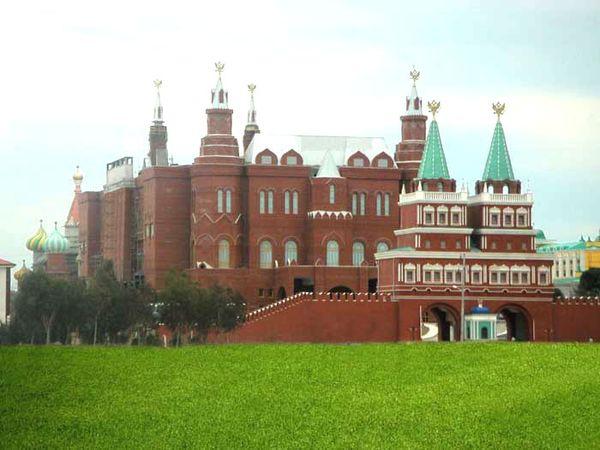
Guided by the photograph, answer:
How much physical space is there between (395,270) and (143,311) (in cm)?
1830

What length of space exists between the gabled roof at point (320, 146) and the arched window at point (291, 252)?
6915 millimetres

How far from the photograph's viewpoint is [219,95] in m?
143

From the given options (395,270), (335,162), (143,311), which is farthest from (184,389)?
(335,162)

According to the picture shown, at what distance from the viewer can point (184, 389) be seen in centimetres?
7456

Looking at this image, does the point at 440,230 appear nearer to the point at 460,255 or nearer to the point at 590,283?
the point at 460,255

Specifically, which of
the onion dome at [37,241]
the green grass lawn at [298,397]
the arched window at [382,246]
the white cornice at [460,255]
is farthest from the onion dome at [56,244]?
the green grass lawn at [298,397]

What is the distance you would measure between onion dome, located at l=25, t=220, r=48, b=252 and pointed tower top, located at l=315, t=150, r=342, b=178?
5121 cm

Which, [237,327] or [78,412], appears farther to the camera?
[237,327]

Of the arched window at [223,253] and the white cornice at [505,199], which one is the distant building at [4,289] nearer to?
the arched window at [223,253]

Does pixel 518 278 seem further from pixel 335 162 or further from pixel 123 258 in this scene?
pixel 123 258

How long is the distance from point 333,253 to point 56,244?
46495mm

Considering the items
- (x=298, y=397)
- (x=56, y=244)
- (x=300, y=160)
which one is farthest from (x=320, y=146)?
(x=298, y=397)

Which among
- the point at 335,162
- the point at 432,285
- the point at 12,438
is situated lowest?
the point at 12,438

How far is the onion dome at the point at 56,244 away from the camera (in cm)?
18125
